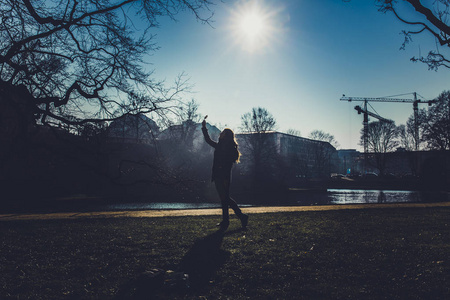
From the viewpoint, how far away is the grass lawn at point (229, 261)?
9.35ft

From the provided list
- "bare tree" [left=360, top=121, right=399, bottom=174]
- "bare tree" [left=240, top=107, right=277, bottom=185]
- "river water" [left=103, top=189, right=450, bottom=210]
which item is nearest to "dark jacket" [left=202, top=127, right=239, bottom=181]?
"river water" [left=103, top=189, right=450, bottom=210]

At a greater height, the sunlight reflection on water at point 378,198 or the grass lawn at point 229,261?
the grass lawn at point 229,261

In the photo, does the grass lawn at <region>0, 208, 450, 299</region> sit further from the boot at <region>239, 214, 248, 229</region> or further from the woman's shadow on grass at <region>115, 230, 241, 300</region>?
the boot at <region>239, 214, 248, 229</region>

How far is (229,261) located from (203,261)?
0.31 metres

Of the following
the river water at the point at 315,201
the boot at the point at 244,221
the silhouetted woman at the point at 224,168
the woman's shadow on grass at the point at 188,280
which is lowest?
the river water at the point at 315,201

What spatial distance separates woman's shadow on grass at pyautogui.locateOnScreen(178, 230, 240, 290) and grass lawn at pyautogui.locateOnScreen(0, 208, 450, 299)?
11 mm

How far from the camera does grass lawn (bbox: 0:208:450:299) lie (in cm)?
285

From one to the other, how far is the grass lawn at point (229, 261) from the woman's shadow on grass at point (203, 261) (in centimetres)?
1

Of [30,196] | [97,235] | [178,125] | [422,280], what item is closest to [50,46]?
[178,125]

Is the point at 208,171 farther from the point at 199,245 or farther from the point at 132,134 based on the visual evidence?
the point at 199,245

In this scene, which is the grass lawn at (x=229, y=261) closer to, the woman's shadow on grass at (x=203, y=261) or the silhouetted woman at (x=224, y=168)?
the woman's shadow on grass at (x=203, y=261)

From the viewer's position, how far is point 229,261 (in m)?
3.71

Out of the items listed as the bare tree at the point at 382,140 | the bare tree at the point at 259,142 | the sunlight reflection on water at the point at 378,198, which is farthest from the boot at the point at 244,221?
the bare tree at the point at 382,140

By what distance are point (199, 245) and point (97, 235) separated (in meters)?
1.90
